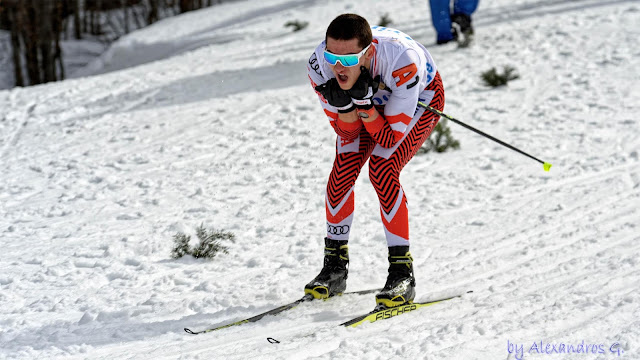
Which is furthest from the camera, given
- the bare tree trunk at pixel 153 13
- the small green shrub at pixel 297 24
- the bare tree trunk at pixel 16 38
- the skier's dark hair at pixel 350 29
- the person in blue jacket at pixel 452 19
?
the bare tree trunk at pixel 153 13

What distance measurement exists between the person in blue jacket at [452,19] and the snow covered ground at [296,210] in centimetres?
28

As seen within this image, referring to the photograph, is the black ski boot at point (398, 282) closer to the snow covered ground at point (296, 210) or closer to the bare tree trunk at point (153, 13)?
the snow covered ground at point (296, 210)

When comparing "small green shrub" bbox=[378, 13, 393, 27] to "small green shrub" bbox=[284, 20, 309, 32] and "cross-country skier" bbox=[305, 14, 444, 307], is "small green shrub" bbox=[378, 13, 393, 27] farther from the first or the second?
"cross-country skier" bbox=[305, 14, 444, 307]

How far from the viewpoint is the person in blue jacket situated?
32.2 ft

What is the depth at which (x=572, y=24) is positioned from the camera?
34.5 feet

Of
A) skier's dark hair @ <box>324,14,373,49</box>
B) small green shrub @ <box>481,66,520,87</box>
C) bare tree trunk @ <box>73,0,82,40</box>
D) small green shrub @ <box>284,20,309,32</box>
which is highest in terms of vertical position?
skier's dark hair @ <box>324,14,373,49</box>

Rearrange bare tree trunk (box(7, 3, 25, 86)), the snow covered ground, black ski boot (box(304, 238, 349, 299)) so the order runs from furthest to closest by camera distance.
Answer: bare tree trunk (box(7, 3, 25, 86)) → black ski boot (box(304, 238, 349, 299)) → the snow covered ground

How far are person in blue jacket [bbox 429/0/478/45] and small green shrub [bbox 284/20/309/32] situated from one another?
11.0 ft

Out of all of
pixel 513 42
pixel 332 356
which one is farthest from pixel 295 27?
pixel 332 356

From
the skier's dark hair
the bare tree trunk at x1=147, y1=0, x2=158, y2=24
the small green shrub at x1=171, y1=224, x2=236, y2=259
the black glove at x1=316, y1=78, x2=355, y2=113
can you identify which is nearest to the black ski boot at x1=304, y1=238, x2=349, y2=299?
the black glove at x1=316, y1=78, x2=355, y2=113

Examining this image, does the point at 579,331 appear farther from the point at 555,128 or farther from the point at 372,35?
the point at 555,128

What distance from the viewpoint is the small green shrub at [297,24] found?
41.5 ft

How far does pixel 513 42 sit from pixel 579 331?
7620mm

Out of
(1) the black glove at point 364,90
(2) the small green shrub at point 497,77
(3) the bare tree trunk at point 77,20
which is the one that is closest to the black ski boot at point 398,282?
(1) the black glove at point 364,90
